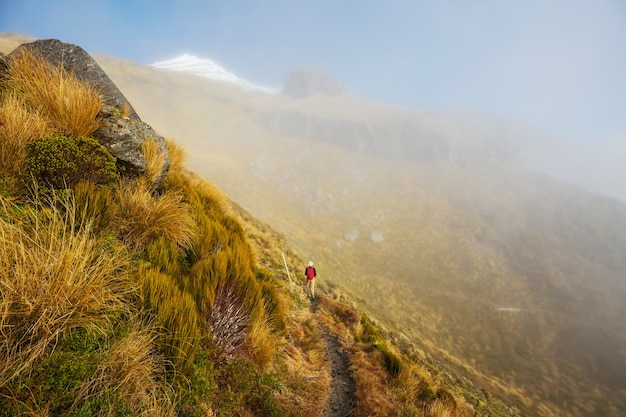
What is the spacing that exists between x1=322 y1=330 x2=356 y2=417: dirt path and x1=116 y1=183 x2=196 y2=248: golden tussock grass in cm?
369

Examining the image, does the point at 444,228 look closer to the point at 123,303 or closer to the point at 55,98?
the point at 55,98

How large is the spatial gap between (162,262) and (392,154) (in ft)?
247

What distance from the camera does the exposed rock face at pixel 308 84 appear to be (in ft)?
406

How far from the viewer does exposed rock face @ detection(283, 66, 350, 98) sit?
12362cm

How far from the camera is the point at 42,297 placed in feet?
5.62

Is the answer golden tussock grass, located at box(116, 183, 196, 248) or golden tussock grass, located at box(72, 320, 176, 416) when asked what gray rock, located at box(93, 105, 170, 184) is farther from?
golden tussock grass, located at box(72, 320, 176, 416)

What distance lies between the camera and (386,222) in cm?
4797

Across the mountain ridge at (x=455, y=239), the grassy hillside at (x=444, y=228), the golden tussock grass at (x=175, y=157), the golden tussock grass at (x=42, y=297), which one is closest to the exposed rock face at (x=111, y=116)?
the golden tussock grass at (x=175, y=157)

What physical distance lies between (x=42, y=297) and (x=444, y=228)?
5177 cm

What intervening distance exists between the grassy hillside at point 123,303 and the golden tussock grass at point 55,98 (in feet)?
0.08

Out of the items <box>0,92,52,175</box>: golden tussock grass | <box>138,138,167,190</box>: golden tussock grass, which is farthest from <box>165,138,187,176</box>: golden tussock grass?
<box>0,92,52,175</box>: golden tussock grass

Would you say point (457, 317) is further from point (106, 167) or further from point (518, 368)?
point (106, 167)

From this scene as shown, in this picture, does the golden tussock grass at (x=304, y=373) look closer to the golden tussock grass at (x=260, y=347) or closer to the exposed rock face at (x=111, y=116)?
the golden tussock grass at (x=260, y=347)

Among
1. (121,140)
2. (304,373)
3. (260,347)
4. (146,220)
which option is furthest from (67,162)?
(304,373)
